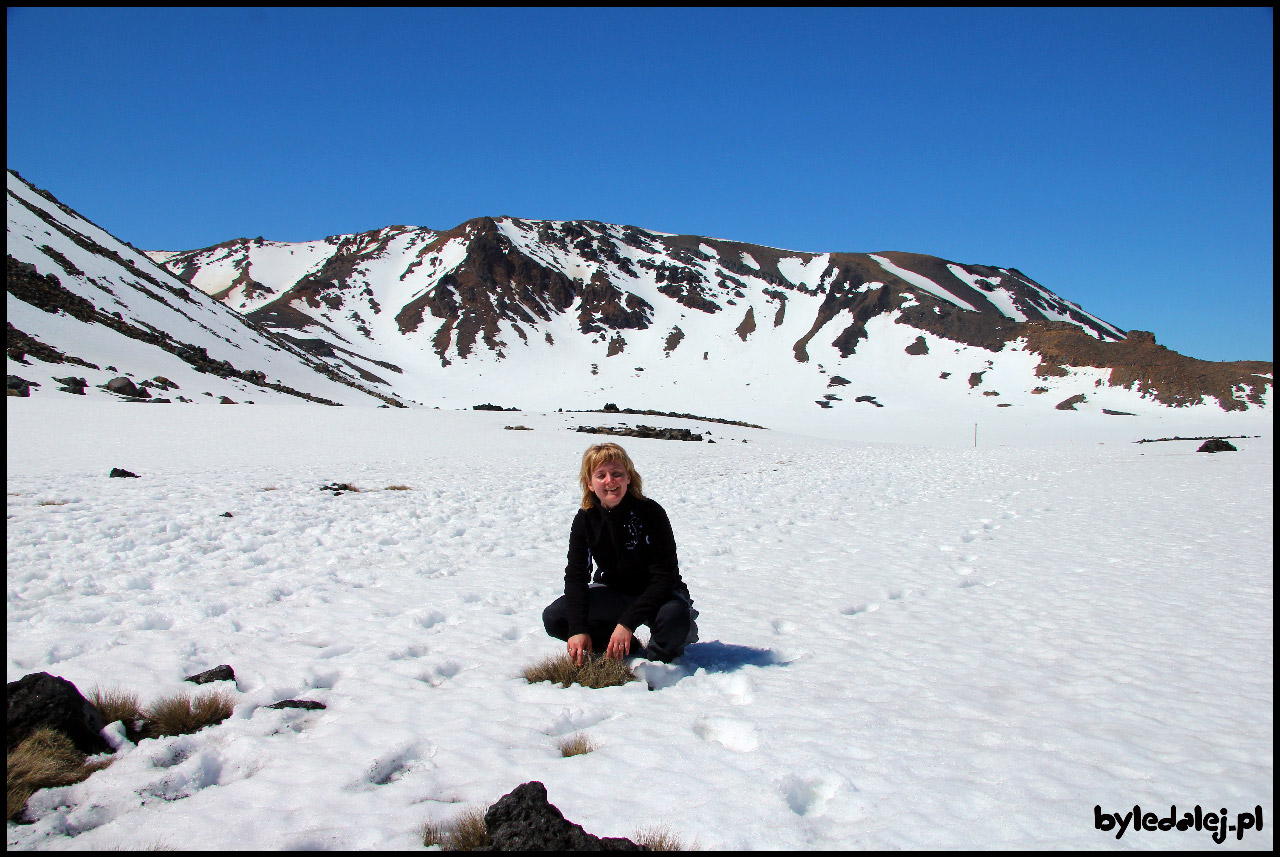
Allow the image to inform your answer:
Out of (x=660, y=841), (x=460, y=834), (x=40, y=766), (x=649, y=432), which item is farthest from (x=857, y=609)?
(x=649, y=432)

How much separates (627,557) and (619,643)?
66 cm

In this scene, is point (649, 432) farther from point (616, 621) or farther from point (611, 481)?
point (611, 481)

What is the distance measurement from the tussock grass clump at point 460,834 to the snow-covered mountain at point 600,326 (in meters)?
36.8

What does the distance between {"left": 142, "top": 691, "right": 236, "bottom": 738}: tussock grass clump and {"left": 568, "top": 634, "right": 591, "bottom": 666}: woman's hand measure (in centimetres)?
215

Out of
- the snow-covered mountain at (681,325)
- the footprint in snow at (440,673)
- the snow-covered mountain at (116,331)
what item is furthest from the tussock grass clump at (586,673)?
the snow-covered mountain at (681,325)

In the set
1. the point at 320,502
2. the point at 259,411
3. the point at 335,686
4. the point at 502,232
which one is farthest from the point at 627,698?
the point at 502,232

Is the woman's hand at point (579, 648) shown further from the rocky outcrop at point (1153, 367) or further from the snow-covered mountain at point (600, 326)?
the rocky outcrop at point (1153, 367)

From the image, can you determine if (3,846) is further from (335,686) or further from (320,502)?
(320,502)

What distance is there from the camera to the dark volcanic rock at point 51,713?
358cm

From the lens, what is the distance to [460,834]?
300cm

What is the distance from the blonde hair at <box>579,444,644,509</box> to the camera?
505 cm

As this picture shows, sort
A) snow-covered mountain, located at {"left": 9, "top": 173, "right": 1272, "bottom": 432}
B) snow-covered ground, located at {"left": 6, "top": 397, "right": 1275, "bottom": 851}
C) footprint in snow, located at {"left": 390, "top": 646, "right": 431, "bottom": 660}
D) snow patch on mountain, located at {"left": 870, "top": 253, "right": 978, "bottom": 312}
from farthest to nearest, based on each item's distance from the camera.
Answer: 1. snow patch on mountain, located at {"left": 870, "top": 253, "right": 978, "bottom": 312}
2. snow-covered mountain, located at {"left": 9, "top": 173, "right": 1272, "bottom": 432}
3. footprint in snow, located at {"left": 390, "top": 646, "right": 431, "bottom": 660}
4. snow-covered ground, located at {"left": 6, "top": 397, "right": 1275, "bottom": 851}

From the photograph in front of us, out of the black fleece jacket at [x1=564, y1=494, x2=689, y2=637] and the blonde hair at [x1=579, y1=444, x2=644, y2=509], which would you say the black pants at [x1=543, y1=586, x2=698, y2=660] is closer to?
the black fleece jacket at [x1=564, y1=494, x2=689, y2=637]

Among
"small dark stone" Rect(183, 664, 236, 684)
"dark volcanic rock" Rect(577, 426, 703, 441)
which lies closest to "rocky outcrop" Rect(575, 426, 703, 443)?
"dark volcanic rock" Rect(577, 426, 703, 441)
